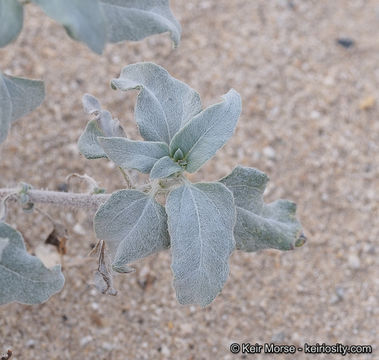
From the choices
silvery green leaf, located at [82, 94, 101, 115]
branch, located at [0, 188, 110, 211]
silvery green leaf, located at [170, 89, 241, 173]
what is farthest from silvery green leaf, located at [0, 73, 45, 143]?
silvery green leaf, located at [170, 89, 241, 173]

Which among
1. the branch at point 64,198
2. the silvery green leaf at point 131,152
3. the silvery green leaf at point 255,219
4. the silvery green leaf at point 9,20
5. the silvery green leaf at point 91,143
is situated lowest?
the branch at point 64,198

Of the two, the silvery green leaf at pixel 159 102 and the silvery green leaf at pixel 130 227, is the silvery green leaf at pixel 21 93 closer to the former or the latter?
the silvery green leaf at pixel 159 102

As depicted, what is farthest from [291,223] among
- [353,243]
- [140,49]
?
[140,49]

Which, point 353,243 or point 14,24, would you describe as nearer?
point 14,24

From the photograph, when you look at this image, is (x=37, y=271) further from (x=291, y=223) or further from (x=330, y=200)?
(x=330, y=200)

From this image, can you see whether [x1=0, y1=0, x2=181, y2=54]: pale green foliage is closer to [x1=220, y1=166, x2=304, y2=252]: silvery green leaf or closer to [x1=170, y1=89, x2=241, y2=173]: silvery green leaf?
[x1=170, y1=89, x2=241, y2=173]: silvery green leaf

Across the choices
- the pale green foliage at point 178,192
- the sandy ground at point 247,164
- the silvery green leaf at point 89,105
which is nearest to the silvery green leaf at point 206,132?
the pale green foliage at point 178,192
